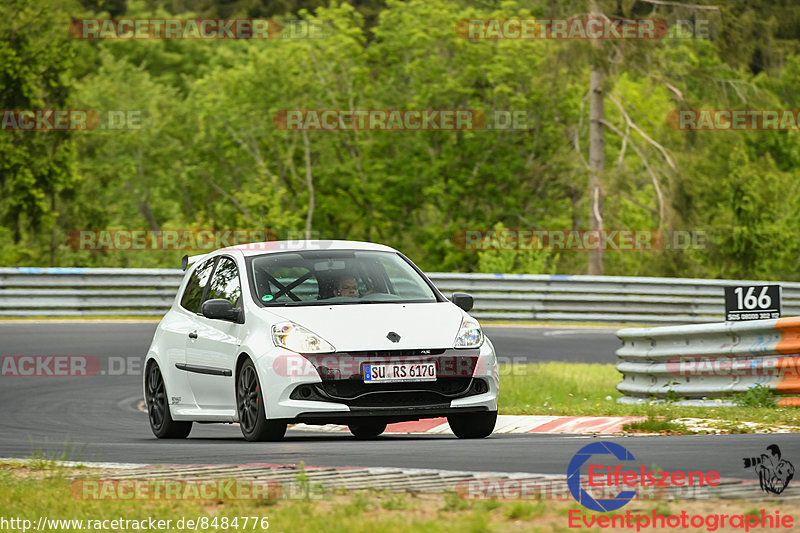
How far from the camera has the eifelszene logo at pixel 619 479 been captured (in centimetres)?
648

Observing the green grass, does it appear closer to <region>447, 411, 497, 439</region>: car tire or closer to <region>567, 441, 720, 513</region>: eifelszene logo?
<region>447, 411, 497, 439</region>: car tire

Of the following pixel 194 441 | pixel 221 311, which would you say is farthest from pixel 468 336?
pixel 194 441

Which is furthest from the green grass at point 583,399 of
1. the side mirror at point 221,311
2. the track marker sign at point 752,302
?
the side mirror at point 221,311

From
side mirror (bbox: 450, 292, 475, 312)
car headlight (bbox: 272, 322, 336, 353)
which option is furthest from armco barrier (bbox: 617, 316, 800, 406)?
car headlight (bbox: 272, 322, 336, 353)

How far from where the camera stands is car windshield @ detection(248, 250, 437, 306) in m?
10.9

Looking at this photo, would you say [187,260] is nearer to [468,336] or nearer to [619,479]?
[468,336]

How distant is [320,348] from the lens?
999cm

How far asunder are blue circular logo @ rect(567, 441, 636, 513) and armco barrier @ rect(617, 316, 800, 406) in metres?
3.44

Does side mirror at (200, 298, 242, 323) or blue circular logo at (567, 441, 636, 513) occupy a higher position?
side mirror at (200, 298, 242, 323)

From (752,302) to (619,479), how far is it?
620 centimetres

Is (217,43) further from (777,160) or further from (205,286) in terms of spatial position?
(205,286)

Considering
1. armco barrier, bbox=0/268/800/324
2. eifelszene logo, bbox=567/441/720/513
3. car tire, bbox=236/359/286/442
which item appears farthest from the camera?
armco barrier, bbox=0/268/800/324

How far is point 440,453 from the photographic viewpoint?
8.78 metres

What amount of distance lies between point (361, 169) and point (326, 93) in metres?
2.76
